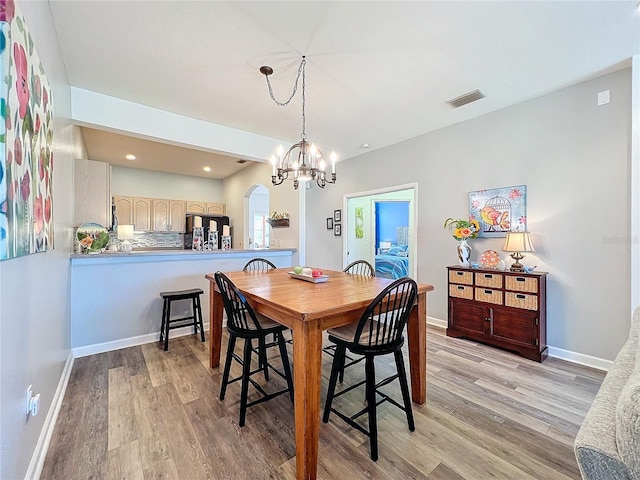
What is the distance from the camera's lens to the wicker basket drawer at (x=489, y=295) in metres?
3.00

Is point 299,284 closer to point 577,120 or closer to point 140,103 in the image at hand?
point 140,103

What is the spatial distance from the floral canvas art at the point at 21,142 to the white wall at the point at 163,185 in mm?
5001

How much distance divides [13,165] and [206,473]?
5.44 ft

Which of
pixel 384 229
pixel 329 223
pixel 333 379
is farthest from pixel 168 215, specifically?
pixel 333 379

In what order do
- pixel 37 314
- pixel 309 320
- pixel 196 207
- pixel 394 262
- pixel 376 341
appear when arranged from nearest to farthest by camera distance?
pixel 309 320 → pixel 37 314 → pixel 376 341 → pixel 394 262 → pixel 196 207

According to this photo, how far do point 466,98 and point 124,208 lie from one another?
6269 mm

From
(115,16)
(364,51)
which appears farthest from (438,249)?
(115,16)

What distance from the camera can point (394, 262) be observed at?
6215 millimetres

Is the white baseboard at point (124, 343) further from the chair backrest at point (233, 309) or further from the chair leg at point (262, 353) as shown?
the chair backrest at point (233, 309)

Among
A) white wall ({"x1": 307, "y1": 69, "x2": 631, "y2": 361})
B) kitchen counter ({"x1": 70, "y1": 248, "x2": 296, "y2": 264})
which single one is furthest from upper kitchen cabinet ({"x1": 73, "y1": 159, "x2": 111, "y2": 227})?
white wall ({"x1": 307, "y1": 69, "x2": 631, "y2": 361})

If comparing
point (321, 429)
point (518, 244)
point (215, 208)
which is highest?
point (215, 208)

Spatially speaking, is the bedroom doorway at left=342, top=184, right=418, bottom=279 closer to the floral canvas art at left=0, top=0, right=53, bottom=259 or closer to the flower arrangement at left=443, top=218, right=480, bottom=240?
the flower arrangement at left=443, top=218, right=480, bottom=240

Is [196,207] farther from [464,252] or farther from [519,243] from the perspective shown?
[519,243]

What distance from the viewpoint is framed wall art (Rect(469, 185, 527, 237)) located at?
3.09 metres
